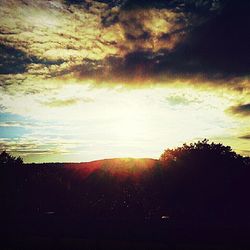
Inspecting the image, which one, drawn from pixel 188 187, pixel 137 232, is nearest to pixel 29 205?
pixel 188 187

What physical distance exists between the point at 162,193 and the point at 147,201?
4.94 meters

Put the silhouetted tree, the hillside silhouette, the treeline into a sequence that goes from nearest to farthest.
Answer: the hillside silhouette → the treeline → the silhouetted tree

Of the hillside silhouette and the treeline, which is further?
the treeline

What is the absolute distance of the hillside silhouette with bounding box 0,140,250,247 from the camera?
1122 inches

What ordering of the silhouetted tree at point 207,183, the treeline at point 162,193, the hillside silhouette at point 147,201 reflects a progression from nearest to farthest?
the hillside silhouette at point 147,201
the treeline at point 162,193
the silhouetted tree at point 207,183

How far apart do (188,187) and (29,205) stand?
27972 mm

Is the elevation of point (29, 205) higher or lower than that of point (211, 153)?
lower

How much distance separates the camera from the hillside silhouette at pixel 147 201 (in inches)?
1122

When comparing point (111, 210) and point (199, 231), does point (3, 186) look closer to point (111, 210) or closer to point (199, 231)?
point (111, 210)

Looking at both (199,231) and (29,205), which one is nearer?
(199,231)

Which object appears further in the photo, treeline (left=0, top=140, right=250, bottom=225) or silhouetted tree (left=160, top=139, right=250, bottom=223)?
→ silhouetted tree (left=160, top=139, right=250, bottom=223)

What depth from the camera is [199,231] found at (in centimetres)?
2753

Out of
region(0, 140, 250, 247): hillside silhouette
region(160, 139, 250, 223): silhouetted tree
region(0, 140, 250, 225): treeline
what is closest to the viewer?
region(0, 140, 250, 247): hillside silhouette

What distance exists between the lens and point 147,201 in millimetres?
56375
